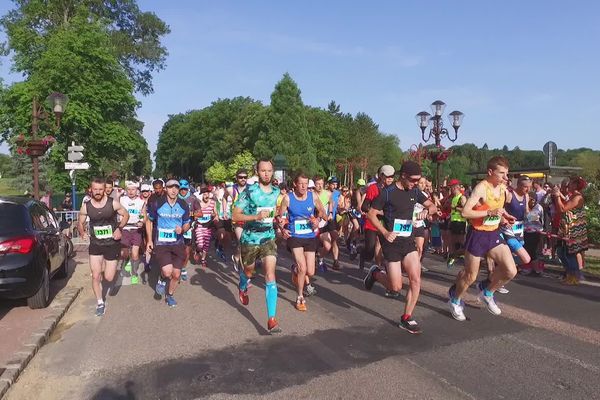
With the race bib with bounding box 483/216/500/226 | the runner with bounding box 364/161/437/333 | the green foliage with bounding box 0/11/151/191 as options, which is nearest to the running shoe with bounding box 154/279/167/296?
the runner with bounding box 364/161/437/333

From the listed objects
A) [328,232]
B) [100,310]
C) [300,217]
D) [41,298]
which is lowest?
[100,310]

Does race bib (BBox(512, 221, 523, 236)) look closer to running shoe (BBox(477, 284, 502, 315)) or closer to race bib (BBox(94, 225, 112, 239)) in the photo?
running shoe (BBox(477, 284, 502, 315))

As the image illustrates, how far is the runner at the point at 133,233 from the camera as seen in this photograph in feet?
31.4

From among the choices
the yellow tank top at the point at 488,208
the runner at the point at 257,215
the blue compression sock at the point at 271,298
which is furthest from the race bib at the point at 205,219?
the yellow tank top at the point at 488,208

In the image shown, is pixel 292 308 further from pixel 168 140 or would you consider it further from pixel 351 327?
pixel 168 140

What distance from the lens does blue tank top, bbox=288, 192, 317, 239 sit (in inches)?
274

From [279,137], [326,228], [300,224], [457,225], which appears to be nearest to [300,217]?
[300,224]

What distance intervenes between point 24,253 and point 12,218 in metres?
0.58

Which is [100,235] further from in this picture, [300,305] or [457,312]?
[457,312]

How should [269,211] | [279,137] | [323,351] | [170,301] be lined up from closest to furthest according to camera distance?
[323,351] → [269,211] → [170,301] → [279,137]

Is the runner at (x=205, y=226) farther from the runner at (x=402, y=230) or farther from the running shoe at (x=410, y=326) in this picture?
the running shoe at (x=410, y=326)

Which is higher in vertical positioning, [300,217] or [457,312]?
[300,217]

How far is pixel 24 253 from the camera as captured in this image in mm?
6707

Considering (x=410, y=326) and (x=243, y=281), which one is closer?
(x=410, y=326)
